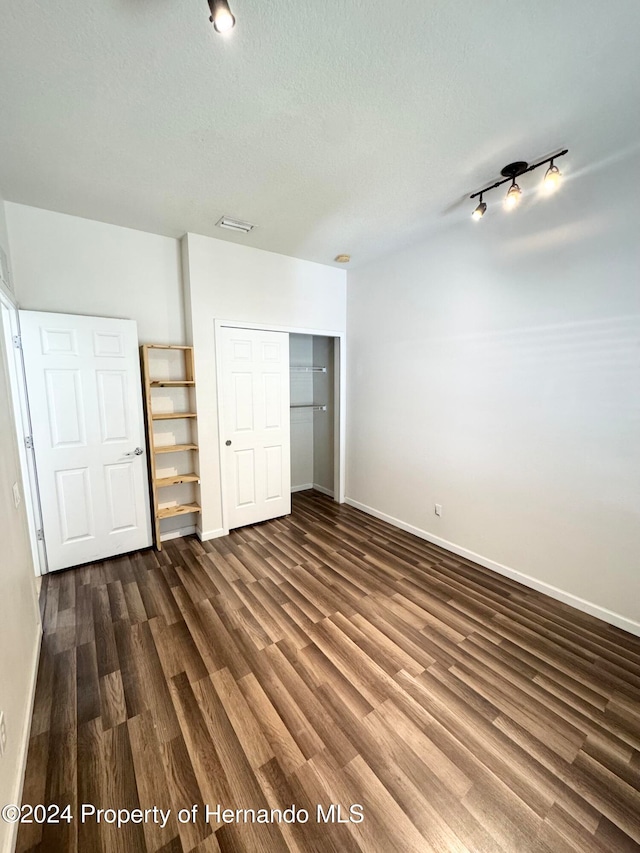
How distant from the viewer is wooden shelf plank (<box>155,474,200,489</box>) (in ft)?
10.4

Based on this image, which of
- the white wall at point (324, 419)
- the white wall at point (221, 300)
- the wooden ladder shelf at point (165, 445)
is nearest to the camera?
the wooden ladder shelf at point (165, 445)

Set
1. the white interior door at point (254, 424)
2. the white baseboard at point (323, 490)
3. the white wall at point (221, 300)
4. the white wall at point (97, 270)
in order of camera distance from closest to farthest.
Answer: the white wall at point (97, 270), the white wall at point (221, 300), the white interior door at point (254, 424), the white baseboard at point (323, 490)

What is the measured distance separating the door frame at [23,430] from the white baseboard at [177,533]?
93 cm

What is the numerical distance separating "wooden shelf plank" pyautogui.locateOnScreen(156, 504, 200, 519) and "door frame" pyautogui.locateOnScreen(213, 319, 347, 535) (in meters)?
0.29

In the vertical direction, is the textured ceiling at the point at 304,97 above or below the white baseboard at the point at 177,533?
above

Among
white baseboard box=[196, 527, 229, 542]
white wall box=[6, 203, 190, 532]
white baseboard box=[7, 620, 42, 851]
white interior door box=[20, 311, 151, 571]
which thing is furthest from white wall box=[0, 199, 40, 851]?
white baseboard box=[196, 527, 229, 542]

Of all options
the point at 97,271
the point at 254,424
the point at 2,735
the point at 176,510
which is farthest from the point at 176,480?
the point at 2,735

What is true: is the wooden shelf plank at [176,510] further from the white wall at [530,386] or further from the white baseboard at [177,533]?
the white wall at [530,386]

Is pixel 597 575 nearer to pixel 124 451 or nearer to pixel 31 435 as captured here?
pixel 124 451

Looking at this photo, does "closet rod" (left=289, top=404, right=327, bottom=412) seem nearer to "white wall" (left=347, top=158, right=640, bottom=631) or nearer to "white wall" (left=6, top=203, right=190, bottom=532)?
"white wall" (left=347, top=158, right=640, bottom=631)

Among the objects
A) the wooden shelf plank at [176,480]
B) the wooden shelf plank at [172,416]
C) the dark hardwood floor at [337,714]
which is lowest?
the dark hardwood floor at [337,714]

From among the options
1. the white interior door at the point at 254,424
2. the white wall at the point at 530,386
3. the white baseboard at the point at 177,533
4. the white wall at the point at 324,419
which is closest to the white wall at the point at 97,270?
the white interior door at the point at 254,424

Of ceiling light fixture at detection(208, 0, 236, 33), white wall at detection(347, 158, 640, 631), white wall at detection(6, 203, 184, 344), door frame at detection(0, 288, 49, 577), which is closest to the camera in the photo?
ceiling light fixture at detection(208, 0, 236, 33)

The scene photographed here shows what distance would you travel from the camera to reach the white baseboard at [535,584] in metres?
2.19
